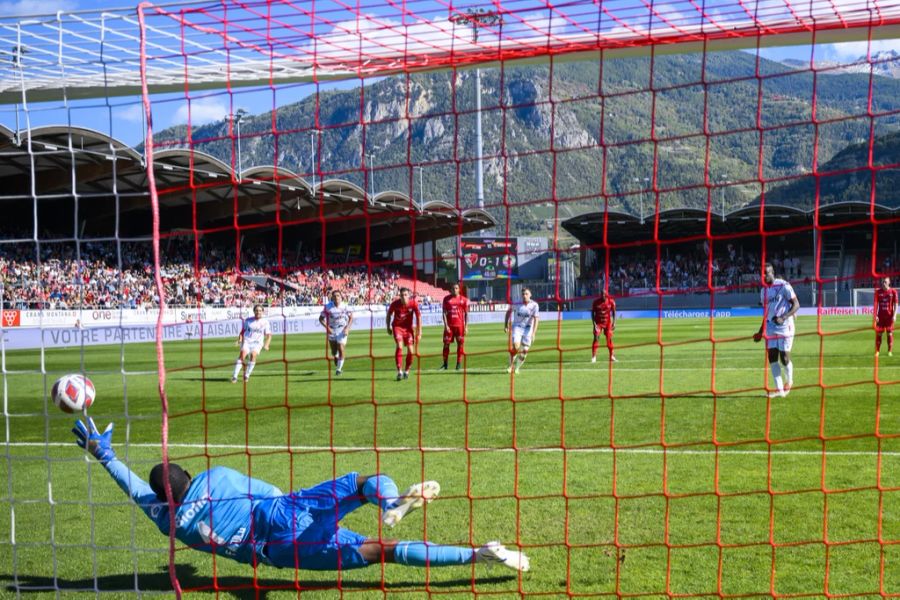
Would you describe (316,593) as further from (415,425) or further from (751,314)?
(751,314)

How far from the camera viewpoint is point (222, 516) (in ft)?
15.2

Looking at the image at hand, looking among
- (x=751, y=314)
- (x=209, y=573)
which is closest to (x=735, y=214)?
(x=751, y=314)

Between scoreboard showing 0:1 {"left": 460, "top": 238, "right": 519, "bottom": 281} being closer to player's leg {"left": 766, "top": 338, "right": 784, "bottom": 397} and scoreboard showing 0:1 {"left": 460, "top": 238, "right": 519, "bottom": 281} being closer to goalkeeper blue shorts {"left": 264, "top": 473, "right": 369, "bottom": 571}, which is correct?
goalkeeper blue shorts {"left": 264, "top": 473, "right": 369, "bottom": 571}

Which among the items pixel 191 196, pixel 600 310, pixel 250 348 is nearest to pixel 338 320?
pixel 250 348

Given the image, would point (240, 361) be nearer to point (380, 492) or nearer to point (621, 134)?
point (380, 492)

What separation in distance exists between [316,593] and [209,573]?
2.76ft

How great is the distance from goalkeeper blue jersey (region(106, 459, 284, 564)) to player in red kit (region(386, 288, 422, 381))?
34.5 ft

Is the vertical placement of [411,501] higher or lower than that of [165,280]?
Answer: lower

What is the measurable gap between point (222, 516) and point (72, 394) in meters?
1.63

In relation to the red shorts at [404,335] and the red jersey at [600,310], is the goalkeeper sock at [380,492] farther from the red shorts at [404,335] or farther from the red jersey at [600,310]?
the red jersey at [600,310]

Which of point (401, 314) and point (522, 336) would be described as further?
point (522, 336)

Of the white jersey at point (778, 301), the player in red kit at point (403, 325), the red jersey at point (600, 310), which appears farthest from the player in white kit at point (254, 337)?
the white jersey at point (778, 301)

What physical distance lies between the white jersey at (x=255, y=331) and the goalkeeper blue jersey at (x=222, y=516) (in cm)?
1072

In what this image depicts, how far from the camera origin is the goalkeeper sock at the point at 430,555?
469 centimetres
